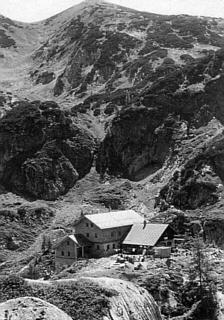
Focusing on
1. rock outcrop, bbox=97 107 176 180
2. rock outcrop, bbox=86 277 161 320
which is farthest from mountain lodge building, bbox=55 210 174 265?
rock outcrop, bbox=97 107 176 180

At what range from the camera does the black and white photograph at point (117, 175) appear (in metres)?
36.0

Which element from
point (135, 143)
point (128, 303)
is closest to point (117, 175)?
point (135, 143)

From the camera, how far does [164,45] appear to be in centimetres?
13650

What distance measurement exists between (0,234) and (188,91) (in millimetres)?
40930

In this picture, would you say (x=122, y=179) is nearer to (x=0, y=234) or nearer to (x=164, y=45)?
(x=0, y=234)

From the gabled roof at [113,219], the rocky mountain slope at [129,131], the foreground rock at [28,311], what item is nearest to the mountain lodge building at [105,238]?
the gabled roof at [113,219]

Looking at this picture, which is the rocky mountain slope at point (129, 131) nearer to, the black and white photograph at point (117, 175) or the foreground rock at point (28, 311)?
the black and white photograph at point (117, 175)

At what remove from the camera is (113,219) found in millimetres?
60938

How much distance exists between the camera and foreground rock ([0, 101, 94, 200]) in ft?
317

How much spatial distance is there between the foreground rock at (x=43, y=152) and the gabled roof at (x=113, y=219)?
32979 millimetres

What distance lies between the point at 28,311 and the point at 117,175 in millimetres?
77811

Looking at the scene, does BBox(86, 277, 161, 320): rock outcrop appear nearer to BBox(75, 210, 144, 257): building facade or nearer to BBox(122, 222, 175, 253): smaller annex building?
BBox(122, 222, 175, 253): smaller annex building

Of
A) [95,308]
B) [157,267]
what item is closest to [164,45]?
[157,267]

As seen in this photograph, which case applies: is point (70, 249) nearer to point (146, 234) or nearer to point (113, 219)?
point (113, 219)
